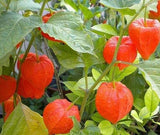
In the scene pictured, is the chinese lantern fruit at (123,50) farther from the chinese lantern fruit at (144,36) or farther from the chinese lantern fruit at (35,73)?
the chinese lantern fruit at (35,73)

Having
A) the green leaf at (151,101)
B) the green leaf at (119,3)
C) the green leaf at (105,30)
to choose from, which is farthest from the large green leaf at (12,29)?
the green leaf at (151,101)

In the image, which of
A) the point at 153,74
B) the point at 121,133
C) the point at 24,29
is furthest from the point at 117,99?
the point at 121,133

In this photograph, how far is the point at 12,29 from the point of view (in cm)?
48

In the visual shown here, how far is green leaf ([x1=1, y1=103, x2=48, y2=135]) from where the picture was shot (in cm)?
64

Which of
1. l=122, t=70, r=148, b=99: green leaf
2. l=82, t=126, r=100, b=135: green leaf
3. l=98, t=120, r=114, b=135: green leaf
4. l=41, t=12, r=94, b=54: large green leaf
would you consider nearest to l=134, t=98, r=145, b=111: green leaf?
l=122, t=70, r=148, b=99: green leaf

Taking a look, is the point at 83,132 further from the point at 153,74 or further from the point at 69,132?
the point at 153,74

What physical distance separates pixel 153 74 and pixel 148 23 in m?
0.10

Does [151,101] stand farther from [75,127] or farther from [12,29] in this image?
[12,29]

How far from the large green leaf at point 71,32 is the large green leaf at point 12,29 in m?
0.02

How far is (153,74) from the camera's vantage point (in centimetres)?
52

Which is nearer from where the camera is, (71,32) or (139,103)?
(71,32)

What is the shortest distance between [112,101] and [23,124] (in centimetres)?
20

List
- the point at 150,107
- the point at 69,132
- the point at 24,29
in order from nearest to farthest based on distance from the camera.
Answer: the point at 24,29 → the point at 69,132 → the point at 150,107

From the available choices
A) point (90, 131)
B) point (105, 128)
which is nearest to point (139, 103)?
point (105, 128)
